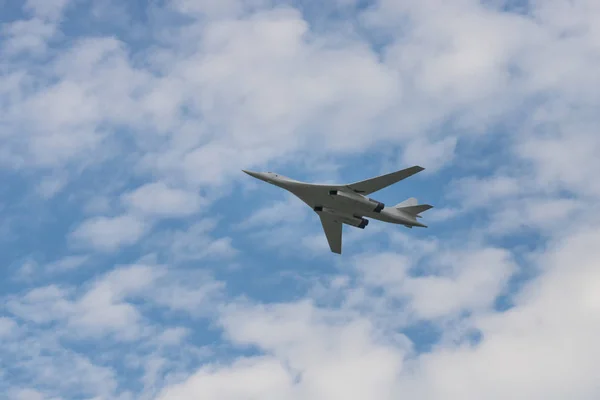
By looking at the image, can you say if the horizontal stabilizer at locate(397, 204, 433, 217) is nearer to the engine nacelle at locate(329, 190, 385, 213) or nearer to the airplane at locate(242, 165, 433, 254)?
the airplane at locate(242, 165, 433, 254)

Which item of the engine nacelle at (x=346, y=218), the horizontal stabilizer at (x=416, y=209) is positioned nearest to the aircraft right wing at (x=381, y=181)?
the engine nacelle at (x=346, y=218)

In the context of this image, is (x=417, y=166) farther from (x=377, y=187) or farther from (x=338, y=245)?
(x=338, y=245)

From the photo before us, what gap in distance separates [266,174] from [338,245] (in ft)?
40.6

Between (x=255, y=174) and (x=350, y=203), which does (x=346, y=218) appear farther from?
(x=255, y=174)

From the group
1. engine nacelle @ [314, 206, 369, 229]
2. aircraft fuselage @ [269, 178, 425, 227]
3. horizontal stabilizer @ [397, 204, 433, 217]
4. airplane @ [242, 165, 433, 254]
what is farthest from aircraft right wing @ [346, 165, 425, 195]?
horizontal stabilizer @ [397, 204, 433, 217]

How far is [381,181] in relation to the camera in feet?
233

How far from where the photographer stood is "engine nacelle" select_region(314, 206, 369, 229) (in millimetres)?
76312

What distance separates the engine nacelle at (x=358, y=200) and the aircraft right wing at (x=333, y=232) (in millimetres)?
4830

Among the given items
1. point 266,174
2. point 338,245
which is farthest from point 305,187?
point 338,245

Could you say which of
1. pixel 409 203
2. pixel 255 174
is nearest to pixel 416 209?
pixel 409 203

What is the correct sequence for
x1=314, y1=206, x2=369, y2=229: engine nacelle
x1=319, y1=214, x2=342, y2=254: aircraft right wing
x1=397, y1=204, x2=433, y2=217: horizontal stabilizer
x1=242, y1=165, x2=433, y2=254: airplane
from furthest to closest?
x1=319, y1=214, x2=342, y2=254: aircraft right wing
x1=314, y1=206, x2=369, y2=229: engine nacelle
x1=397, y1=204, x2=433, y2=217: horizontal stabilizer
x1=242, y1=165, x2=433, y2=254: airplane

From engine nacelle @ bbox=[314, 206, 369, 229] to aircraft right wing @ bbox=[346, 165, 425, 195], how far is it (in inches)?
177

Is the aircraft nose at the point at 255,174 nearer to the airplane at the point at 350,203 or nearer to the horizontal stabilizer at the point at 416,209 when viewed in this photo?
the airplane at the point at 350,203

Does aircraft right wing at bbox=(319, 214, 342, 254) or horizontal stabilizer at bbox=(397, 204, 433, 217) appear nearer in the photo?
horizontal stabilizer at bbox=(397, 204, 433, 217)
